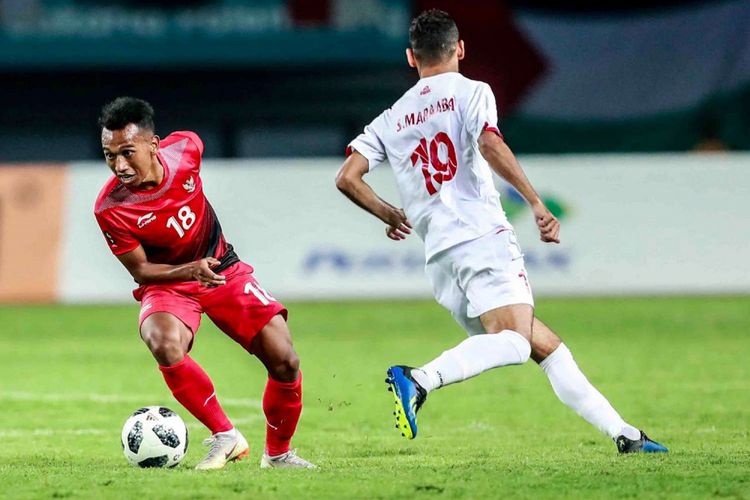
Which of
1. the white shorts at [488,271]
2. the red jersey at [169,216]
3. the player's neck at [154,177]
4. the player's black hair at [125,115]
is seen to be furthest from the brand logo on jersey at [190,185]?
the white shorts at [488,271]

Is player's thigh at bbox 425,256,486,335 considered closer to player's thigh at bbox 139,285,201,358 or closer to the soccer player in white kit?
the soccer player in white kit

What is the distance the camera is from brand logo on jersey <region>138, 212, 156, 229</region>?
6.14m

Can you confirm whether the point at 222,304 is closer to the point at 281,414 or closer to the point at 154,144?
the point at 281,414

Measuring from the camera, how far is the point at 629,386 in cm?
930

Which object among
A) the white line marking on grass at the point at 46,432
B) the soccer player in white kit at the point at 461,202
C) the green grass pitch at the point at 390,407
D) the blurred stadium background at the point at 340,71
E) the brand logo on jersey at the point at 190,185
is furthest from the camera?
the blurred stadium background at the point at 340,71

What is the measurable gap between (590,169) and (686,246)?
4.52 ft

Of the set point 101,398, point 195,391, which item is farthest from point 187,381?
point 101,398

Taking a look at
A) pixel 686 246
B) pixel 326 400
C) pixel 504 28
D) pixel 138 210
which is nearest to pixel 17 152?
pixel 504 28

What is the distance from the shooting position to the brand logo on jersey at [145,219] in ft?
20.2

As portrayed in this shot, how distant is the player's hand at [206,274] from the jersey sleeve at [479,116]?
1.21 metres

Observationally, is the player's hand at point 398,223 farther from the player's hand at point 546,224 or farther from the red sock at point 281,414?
the red sock at point 281,414

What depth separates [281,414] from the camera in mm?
6180

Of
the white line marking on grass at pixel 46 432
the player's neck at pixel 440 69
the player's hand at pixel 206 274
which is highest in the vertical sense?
the player's neck at pixel 440 69

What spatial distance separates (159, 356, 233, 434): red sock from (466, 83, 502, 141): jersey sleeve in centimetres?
157
